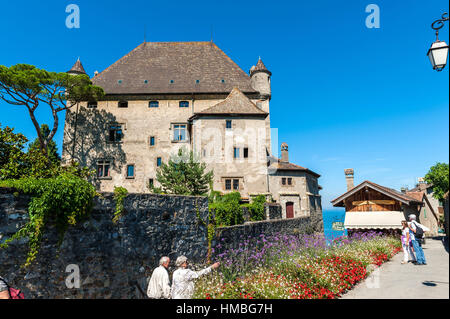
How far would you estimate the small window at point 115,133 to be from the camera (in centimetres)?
2828

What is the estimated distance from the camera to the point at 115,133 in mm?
28359

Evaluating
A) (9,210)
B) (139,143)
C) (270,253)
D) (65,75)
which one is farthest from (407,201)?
(65,75)

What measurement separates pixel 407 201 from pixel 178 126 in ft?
70.9

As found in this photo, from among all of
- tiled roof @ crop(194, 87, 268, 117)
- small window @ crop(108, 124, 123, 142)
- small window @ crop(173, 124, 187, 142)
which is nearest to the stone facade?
tiled roof @ crop(194, 87, 268, 117)

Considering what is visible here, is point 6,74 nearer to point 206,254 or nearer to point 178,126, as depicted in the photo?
point 178,126

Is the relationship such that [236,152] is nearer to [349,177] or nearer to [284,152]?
[284,152]

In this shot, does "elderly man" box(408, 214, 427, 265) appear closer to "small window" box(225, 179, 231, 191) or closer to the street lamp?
the street lamp

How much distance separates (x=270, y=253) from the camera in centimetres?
1022

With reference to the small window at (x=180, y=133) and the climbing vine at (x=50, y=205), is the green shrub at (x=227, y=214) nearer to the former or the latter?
the climbing vine at (x=50, y=205)

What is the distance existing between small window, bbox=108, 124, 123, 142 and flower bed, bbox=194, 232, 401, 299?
71.8 ft

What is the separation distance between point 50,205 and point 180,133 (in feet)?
72.8

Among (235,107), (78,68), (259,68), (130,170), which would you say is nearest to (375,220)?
(235,107)

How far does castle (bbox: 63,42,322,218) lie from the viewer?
24125 millimetres
